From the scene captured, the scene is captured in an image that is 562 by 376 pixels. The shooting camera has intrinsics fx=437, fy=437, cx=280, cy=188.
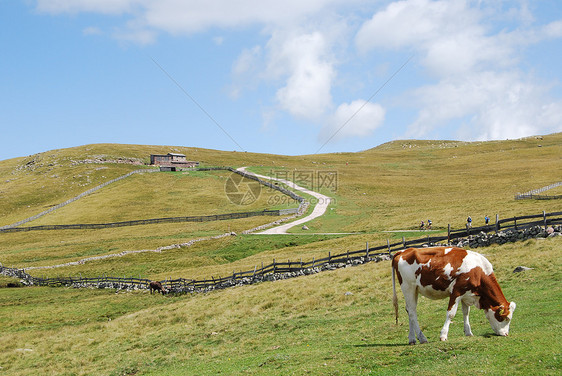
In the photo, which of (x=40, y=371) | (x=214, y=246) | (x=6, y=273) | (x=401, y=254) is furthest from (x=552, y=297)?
(x=6, y=273)

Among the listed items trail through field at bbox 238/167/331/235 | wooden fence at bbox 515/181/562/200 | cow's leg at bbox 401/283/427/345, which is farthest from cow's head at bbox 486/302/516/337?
wooden fence at bbox 515/181/562/200

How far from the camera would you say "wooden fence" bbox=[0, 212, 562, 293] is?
33500mm

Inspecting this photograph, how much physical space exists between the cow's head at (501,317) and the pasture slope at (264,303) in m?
0.38

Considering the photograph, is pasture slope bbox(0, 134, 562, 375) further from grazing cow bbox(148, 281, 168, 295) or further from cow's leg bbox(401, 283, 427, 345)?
grazing cow bbox(148, 281, 168, 295)

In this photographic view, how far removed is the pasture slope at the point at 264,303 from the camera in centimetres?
1380

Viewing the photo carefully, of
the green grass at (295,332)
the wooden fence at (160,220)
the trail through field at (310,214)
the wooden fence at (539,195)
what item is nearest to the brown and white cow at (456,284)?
the green grass at (295,332)

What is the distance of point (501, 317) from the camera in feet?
43.7

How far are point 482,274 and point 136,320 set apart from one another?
23.5 meters

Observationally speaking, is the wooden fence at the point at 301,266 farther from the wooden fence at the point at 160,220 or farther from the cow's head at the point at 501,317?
the wooden fence at the point at 160,220

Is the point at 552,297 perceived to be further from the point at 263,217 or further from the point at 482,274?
the point at 263,217

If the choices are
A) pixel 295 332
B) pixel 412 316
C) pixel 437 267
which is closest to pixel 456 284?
pixel 437 267

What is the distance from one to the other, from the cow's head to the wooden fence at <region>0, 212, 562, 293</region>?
790 inches

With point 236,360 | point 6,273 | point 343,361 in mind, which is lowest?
point 6,273

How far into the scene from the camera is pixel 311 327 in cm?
2048
